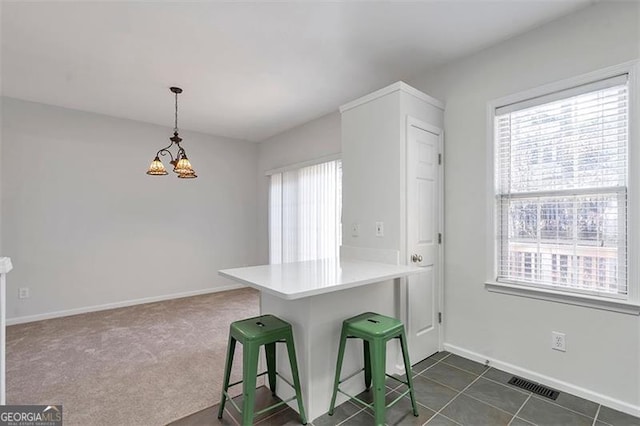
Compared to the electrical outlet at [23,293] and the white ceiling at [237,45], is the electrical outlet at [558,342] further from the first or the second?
the electrical outlet at [23,293]

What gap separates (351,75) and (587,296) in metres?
2.77

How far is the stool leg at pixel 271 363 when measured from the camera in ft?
7.07

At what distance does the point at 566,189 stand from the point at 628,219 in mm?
392

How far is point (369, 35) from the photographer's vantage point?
8.25 feet

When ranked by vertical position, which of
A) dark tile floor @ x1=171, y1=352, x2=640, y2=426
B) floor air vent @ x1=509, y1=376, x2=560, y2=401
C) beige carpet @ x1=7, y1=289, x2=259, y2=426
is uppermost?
floor air vent @ x1=509, y1=376, x2=560, y2=401

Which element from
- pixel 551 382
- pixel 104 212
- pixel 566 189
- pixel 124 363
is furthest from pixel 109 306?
pixel 566 189

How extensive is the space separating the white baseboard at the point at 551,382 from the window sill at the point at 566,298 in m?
0.59

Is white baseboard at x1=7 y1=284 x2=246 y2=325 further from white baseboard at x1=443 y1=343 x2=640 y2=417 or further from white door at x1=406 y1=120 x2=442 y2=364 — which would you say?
white baseboard at x1=443 y1=343 x2=640 y2=417

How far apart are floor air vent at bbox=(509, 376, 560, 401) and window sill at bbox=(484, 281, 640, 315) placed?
646 millimetres

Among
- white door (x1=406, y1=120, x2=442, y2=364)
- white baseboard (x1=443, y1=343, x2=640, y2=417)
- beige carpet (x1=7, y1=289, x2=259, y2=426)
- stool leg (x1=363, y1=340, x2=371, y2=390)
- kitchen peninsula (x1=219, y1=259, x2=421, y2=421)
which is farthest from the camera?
white door (x1=406, y1=120, x2=442, y2=364)

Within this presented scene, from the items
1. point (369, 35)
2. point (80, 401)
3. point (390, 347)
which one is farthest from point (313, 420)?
point (369, 35)

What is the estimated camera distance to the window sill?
2.00 m

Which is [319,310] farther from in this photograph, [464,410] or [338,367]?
[464,410]

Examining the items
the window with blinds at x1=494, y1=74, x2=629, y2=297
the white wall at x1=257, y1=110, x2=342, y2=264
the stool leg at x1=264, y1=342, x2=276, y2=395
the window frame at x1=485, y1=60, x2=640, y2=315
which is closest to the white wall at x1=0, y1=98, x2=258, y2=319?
the white wall at x1=257, y1=110, x2=342, y2=264
